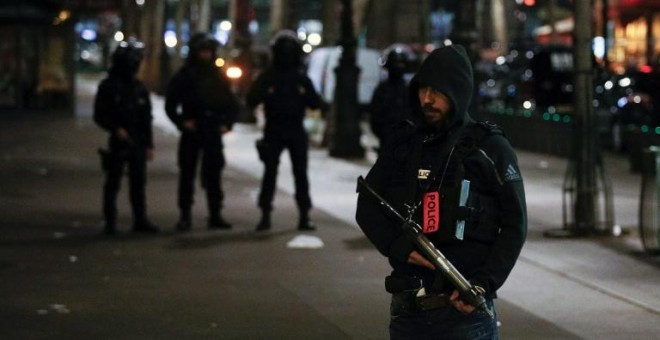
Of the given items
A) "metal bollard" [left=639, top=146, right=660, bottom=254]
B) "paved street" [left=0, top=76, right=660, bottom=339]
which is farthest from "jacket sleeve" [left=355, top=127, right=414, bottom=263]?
"metal bollard" [left=639, top=146, right=660, bottom=254]

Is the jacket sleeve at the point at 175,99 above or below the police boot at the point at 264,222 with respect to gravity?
above

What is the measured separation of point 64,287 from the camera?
10578 mm

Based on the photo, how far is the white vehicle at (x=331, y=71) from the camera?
33.1 m

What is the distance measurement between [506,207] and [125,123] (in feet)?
29.0

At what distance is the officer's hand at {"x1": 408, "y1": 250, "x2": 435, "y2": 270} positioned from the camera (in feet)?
16.6

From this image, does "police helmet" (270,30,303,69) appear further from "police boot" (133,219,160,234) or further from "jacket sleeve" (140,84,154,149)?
"police boot" (133,219,160,234)

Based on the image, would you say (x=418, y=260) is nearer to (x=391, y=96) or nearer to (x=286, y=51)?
(x=286, y=51)

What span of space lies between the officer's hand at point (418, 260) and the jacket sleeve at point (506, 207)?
0.63 ft

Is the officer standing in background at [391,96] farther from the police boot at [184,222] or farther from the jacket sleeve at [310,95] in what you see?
the police boot at [184,222]

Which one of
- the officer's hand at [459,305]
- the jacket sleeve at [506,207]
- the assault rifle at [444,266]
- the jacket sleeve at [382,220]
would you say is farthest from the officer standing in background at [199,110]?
the officer's hand at [459,305]

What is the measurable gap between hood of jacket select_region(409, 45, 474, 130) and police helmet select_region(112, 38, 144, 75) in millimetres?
8497

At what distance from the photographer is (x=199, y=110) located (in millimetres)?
13969

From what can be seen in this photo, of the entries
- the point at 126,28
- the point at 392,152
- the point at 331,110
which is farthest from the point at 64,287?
the point at 126,28

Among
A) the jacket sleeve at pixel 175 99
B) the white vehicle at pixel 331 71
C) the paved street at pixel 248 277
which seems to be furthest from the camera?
the white vehicle at pixel 331 71
